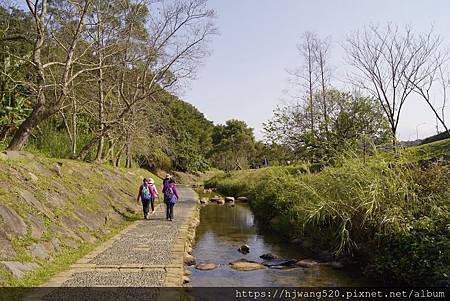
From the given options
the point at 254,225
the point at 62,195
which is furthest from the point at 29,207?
the point at 254,225

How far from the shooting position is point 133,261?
9.04 m

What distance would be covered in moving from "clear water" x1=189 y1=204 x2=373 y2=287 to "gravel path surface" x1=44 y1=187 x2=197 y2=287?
100 cm

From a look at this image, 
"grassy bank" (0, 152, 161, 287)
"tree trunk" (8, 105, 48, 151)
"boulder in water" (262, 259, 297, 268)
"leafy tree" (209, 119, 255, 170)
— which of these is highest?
"leafy tree" (209, 119, 255, 170)

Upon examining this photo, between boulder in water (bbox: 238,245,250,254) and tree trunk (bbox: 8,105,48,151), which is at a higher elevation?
tree trunk (bbox: 8,105,48,151)

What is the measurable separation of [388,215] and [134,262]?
5.88m

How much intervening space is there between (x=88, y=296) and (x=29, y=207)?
3.97 metres

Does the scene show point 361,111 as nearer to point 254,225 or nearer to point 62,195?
point 254,225

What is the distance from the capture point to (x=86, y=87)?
23750 mm

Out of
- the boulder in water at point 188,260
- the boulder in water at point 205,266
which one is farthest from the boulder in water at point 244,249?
the boulder in water at point 188,260

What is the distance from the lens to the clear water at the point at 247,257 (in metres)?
9.48

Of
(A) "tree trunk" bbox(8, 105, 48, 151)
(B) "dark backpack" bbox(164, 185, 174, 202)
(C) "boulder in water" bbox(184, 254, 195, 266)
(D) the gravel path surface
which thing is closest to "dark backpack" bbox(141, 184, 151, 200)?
(B) "dark backpack" bbox(164, 185, 174, 202)

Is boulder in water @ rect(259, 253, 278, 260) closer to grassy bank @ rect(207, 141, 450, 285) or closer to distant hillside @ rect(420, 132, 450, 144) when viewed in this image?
grassy bank @ rect(207, 141, 450, 285)

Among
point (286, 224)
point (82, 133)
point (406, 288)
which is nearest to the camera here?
point (406, 288)

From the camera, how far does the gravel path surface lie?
738cm
